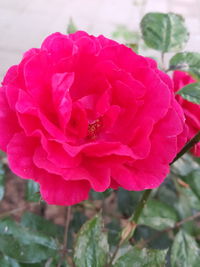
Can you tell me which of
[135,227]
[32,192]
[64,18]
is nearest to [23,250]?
[32,192]

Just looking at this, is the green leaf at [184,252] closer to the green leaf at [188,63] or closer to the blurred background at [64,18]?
the green leaf at [188,63]

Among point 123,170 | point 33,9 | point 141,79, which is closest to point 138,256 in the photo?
point 123,170

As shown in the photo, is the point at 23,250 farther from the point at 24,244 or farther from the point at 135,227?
the point at 135,227

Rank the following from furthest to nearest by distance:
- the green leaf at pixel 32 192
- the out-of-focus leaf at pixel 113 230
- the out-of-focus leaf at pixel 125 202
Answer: the out-of-focus leaf at pixel 125 202 → the out-of-focus leaf at pixel 113 230 → the green leaf at pixel 32 192

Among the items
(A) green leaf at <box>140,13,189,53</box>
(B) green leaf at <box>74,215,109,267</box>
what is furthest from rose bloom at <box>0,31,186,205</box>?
(A) green leaf at <box>140,13,189,53</box>

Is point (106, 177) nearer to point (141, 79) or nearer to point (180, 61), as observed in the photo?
point (141, 79)

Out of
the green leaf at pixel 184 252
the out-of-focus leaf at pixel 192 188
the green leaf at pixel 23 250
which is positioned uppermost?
the out-of-focus leaf at pixel 192 188

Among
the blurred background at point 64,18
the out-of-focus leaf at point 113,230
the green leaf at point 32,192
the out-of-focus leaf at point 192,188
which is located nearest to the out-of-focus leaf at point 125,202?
the out-of-focus leaf at point 113,230
